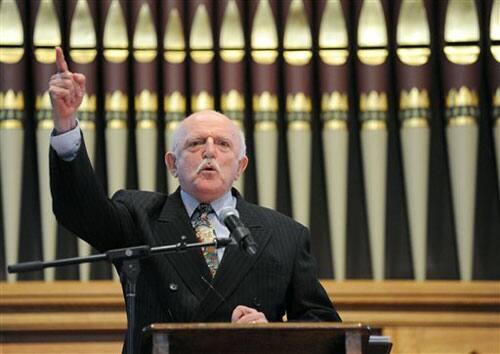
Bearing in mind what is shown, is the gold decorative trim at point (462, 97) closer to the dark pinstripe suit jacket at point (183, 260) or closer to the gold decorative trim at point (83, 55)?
the gold decorative trim at point (83, 55)

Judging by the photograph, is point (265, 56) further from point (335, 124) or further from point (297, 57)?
point (335, 124)

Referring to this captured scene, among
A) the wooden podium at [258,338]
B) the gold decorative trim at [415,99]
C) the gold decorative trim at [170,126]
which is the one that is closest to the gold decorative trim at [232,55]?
the gold decorative trim at [170,126]

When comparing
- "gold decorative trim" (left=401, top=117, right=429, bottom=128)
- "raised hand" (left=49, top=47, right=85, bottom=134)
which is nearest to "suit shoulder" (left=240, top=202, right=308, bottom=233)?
"raised hand" (left=49, top=47, right=85, bottom=134)

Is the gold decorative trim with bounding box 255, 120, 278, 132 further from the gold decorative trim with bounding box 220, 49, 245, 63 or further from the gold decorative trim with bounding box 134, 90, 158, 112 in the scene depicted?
the gold decorative trim with bounding box 134, 90, 158, 112

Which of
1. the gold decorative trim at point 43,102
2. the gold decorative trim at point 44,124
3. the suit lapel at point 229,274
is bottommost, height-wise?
the suit lapel at point 229,274

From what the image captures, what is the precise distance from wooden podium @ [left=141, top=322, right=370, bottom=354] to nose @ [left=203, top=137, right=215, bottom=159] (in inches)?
35.3

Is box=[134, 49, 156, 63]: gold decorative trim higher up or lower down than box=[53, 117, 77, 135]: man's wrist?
higher up

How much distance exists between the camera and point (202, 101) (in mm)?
6422

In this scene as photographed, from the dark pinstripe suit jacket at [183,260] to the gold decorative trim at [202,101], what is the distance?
1643 mm

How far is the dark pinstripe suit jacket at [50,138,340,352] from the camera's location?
4449 millimetres

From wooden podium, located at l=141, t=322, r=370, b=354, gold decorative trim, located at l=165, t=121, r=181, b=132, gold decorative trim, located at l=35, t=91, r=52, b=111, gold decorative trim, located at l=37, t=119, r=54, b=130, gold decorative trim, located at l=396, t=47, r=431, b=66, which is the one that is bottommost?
wooden podium, located at l=141, t=322, r=370, b=354

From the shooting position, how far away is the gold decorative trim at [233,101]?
6418 millimetres

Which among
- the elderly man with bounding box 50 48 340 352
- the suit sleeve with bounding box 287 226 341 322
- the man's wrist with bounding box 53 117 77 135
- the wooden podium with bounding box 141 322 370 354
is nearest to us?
the wooden podium with bounding box 141 322 370 354

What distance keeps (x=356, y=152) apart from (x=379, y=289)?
71cm
